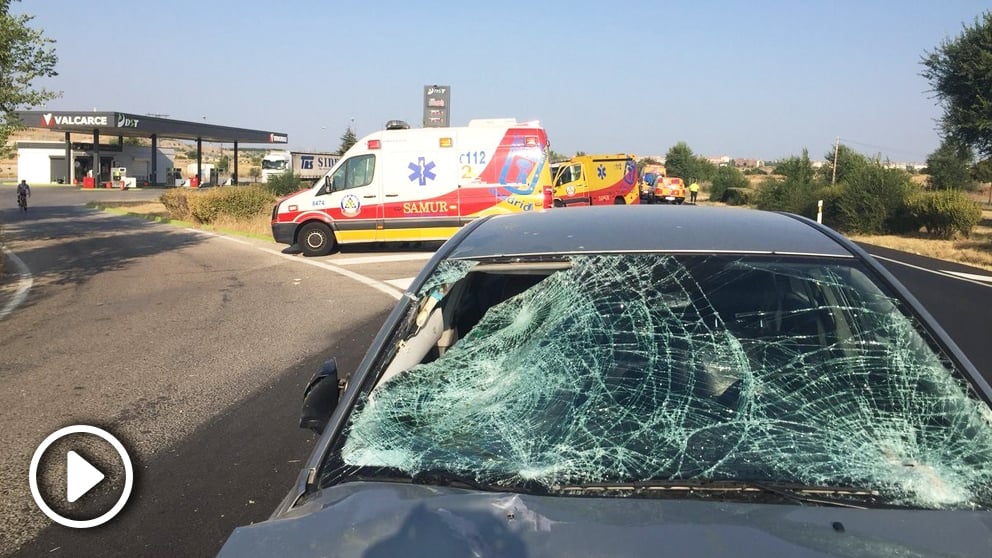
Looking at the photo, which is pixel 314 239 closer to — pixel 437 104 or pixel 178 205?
pixel 437 104

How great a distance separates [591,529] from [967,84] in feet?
92.7

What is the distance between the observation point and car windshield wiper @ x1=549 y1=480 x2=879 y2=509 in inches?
78.0

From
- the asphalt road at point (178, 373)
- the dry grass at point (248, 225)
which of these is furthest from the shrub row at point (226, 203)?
the asphalt road at point (178, 373)

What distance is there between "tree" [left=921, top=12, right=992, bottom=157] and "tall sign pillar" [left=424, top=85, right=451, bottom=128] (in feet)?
52.7

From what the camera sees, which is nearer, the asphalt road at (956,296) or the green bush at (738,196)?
the asphalt road at (956,296)

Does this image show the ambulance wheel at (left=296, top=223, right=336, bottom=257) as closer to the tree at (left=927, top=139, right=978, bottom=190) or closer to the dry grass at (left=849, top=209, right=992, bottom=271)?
the dry grass at (left=849, top=209, right=992, bottom=271)

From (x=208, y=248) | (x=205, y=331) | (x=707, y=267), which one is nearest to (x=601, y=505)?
(x=707, y=267)

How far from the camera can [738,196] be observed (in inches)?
2030

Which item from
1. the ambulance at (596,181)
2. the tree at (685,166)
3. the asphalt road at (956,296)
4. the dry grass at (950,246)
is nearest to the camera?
the asphalt road at (956,296)

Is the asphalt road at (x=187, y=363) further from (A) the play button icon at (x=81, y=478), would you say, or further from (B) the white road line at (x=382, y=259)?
(A) the play button icon at (x=81, y=478)

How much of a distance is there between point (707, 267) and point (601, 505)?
1035 mm

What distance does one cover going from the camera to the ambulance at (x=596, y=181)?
29516 mm

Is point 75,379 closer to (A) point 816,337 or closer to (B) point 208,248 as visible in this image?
(A) point 816,337

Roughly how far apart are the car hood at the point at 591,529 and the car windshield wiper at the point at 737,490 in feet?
0.19
